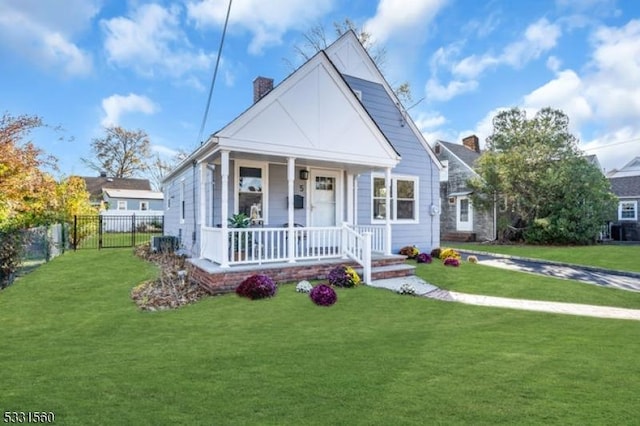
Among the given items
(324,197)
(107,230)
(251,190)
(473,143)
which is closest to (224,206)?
(251,190)

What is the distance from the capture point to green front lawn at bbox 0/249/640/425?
2842mm

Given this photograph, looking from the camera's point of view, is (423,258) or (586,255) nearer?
(423,258)

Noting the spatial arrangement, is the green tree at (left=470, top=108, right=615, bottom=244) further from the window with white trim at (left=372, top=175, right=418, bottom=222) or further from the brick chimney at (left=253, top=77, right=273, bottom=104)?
the brick chimney at (left=253, top=77, right=273, bottom=104)

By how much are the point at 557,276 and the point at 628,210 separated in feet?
58.7

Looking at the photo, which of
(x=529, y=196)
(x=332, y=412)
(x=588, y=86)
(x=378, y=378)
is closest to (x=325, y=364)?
(x=378, y=378)

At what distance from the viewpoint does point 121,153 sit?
137ft

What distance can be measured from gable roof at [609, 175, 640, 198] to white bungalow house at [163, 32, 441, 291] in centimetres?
1818

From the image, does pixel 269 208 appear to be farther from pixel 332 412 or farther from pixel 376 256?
pixel 332 412

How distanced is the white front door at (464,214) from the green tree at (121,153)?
3551cm

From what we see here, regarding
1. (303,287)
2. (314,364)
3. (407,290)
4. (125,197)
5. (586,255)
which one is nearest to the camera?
(314,364)

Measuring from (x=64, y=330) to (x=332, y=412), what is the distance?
4750 millimetres

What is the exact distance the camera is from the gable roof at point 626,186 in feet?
75.2

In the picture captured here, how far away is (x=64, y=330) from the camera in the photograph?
Result: 211 inches

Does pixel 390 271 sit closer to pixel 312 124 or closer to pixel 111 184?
pixel 312 124
